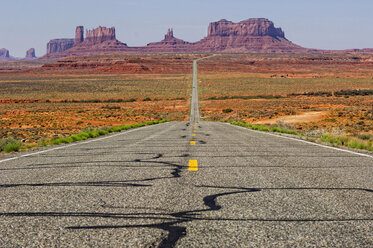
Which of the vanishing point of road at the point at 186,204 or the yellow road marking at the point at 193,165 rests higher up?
the vanishing point of road at the point at 186,204

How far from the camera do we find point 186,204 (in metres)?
4.12

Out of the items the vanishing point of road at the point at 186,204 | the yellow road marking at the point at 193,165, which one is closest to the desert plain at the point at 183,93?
the yellow road marking at the point at 193,165

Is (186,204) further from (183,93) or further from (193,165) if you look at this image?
(183,93)

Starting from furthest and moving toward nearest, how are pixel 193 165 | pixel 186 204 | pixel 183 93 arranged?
pixel 183 93 < pixel 193 165 < pixel 186 204

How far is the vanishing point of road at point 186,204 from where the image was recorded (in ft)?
10.4

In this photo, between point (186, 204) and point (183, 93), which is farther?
point (183, 93)

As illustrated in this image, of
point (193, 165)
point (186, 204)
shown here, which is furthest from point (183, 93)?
point (186, 204)

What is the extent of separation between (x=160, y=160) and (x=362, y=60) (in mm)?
201353

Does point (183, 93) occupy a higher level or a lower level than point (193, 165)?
lower

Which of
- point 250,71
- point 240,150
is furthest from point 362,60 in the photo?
point 240,150

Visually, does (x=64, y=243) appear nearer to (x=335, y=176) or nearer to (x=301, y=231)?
(x=301, y=231)

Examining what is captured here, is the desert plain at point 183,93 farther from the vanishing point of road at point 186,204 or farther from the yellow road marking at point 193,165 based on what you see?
the vanishing point of road at point 186,204

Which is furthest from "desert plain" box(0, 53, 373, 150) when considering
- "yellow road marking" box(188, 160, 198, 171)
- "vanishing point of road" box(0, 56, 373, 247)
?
"vanishing point of road" box(0, 56, 373, 247)

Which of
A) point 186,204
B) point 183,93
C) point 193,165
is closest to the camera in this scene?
point 186,204
